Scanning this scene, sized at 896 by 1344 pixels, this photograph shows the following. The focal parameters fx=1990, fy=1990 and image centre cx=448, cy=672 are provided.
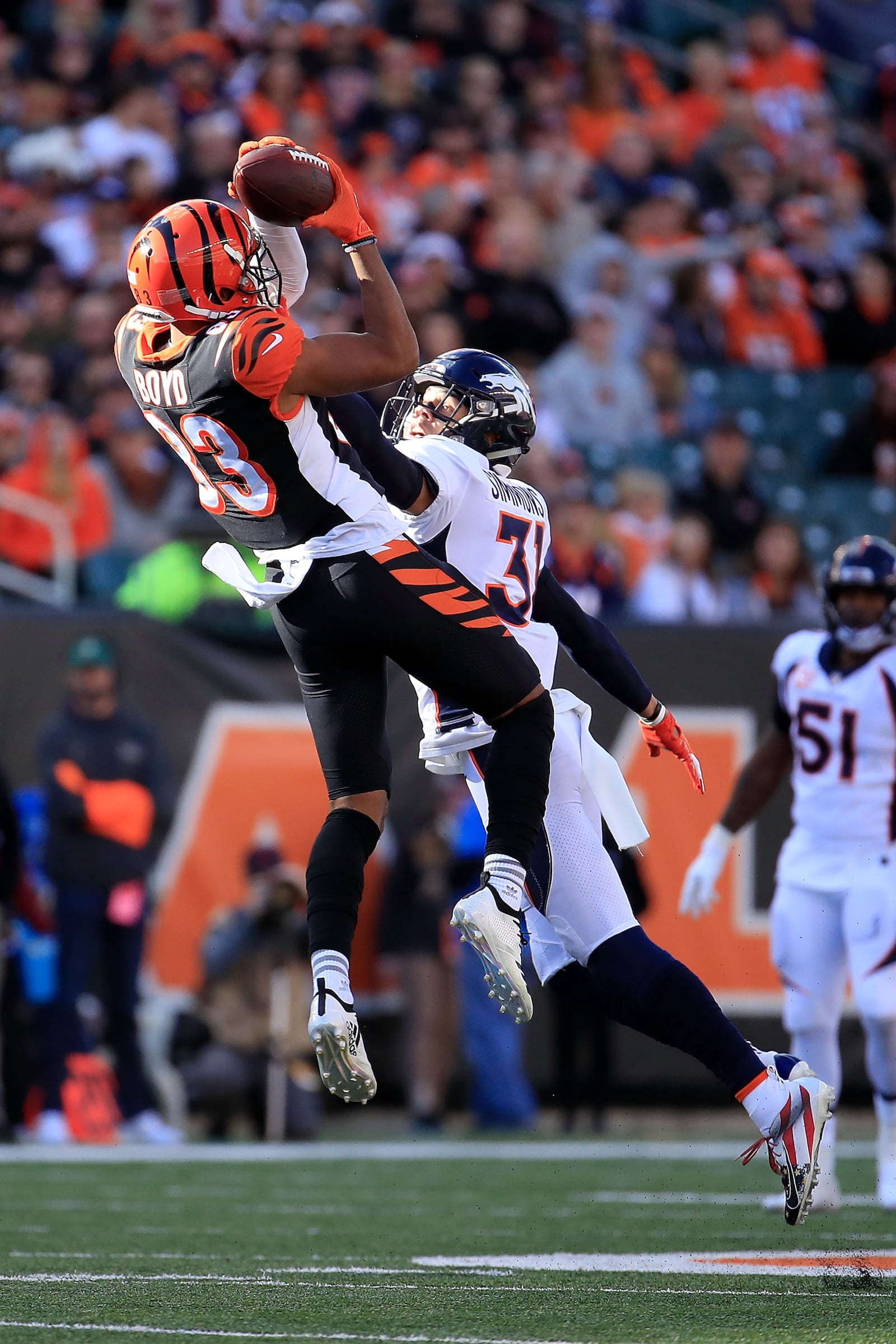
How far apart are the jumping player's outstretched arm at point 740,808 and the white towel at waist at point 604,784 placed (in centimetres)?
149

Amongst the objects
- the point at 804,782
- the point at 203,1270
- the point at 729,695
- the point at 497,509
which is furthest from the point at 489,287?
the point at 203,1270

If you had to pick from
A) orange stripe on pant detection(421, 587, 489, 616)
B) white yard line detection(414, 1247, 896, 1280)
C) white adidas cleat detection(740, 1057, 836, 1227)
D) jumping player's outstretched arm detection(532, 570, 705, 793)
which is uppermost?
orange stripe on pant detection(421, 587, 489, 616)

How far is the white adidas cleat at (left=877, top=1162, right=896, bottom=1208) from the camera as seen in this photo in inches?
235

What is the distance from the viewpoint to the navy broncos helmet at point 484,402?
4625 mm

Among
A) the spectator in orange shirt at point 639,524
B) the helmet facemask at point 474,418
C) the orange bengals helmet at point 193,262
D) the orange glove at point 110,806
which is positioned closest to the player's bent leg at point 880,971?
the helmet facemask at point 474,418

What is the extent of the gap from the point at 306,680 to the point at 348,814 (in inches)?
11.7

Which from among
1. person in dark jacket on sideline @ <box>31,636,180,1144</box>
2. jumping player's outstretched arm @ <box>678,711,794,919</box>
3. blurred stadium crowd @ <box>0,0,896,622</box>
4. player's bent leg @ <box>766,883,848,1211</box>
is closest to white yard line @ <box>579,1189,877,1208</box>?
player's bent leg @ <box>766,883,848,1211</box>

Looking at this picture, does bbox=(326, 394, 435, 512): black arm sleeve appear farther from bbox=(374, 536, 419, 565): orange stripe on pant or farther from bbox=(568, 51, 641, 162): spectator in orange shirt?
bbox=(568, 51, 641, 162): spectator in orange shirt

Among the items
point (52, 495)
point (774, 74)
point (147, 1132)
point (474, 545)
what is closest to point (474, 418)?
point (474, 545)

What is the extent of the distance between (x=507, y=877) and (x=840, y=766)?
252 centimetres

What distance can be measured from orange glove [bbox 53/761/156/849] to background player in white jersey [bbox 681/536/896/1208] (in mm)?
3390

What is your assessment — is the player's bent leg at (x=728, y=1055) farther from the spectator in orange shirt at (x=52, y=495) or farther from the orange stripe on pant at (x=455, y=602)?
the spectator in orange shirt at (x=52, y=495)

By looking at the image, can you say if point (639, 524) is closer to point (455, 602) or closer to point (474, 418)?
point (474, 418)

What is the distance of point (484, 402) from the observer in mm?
4617
